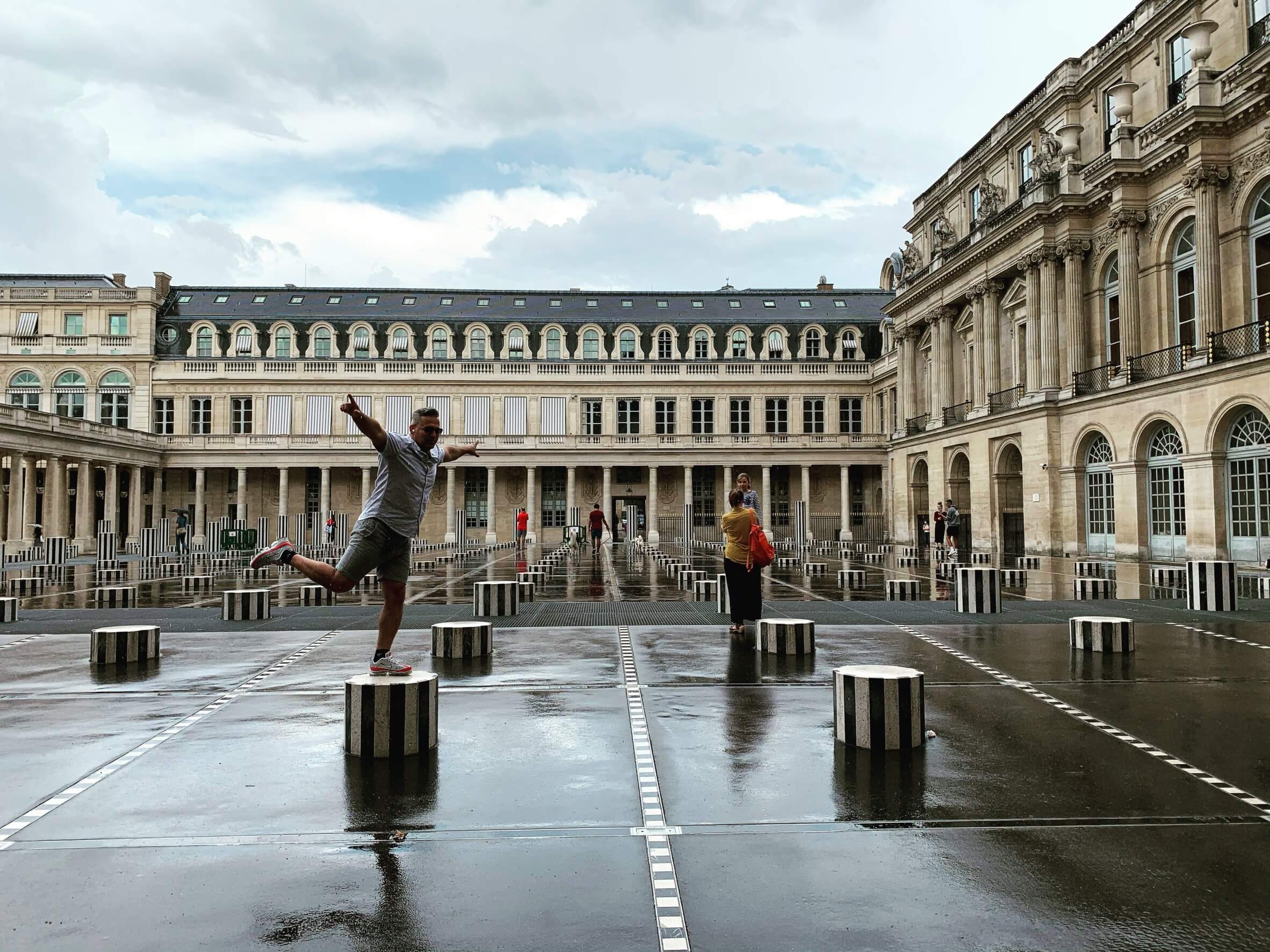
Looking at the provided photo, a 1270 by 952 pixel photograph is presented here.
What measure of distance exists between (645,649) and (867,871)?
6527 mm

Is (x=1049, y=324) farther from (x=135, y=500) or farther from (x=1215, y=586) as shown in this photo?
(x=135, y=500)

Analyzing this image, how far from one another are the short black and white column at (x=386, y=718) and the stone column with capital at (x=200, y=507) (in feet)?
180

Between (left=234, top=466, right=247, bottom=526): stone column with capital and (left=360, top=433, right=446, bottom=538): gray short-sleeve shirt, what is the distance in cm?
5309

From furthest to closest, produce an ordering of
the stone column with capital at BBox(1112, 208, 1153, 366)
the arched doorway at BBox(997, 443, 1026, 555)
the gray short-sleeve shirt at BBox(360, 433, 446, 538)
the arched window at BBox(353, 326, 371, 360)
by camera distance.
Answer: the arched window at BBox(353, 326, 371, 360) < the arched doorway at BBox(997, 443, 1026, 555) < the stone column with capital at BBox(1112, 208, 1153, 366) < the gray short-sleeve shirt at BBox(360, 433, 446, 538)

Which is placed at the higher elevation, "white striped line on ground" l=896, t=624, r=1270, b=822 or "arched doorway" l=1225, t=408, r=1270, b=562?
"arched doorway" l=1225, t=408, r=1270, b=562

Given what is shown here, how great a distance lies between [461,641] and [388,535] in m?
3.08

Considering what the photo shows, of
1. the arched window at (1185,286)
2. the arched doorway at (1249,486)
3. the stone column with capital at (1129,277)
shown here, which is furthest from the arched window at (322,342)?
the arched doorway at (1249,486)

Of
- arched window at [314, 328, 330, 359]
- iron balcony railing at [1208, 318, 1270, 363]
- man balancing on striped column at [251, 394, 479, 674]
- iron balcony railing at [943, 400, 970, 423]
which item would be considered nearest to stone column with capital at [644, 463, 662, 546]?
iron balcony railing at [943, 400, 970, 423]

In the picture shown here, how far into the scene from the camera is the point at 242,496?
2287 inches

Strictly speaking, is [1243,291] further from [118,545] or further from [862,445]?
[118,545]

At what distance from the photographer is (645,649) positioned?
10.4 m

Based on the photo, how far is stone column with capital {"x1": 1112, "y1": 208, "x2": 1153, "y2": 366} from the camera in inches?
1190

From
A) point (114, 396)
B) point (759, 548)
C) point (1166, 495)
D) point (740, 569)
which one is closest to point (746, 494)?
point (740, 569)

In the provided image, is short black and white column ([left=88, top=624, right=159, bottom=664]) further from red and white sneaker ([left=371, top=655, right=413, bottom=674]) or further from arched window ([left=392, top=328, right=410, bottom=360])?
arched window ([left=392, top=328, right=410, bottom=360])
